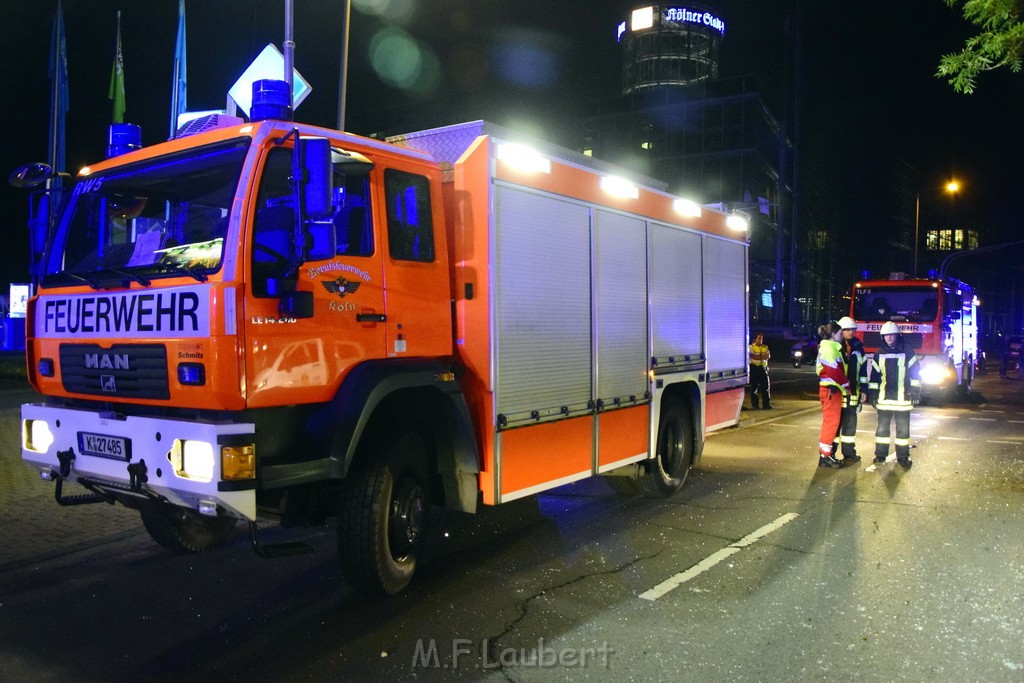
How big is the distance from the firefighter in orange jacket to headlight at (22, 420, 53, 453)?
7823 millimetres

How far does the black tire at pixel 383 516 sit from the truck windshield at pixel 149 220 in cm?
142

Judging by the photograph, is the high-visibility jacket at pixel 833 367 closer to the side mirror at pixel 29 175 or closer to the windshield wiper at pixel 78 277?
the windshield wiper at pixel 78 277

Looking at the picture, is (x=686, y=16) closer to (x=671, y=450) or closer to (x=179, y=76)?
(x=179, y=76)

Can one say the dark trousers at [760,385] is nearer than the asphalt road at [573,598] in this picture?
No

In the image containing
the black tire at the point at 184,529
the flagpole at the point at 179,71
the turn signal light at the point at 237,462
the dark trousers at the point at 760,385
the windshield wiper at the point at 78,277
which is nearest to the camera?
the turn signal light at the point at 237,462

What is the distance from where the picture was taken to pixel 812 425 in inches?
535

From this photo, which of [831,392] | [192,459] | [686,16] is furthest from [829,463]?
[686,16]

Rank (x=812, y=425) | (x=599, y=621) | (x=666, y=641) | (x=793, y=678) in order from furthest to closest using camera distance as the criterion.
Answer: (x=812, y=425), (x=599, y=621), (x=666, y=641), (x=793, y=678)

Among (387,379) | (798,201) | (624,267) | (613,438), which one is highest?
(798,201)

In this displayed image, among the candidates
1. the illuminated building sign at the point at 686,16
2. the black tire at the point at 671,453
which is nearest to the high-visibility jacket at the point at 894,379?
the black tire at the point at 671,453

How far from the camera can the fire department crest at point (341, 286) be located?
4383mm

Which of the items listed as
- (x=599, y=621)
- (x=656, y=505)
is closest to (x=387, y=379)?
(x=599, y=621)

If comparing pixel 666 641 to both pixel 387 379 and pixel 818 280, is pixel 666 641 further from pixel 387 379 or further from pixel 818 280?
pixel 818 280

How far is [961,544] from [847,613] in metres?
2.01
